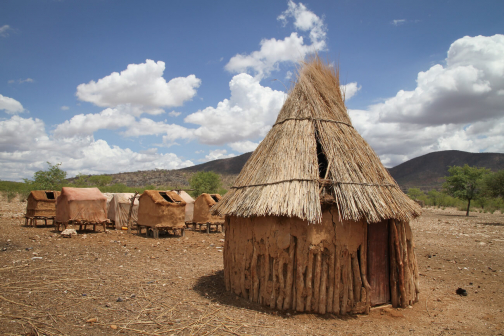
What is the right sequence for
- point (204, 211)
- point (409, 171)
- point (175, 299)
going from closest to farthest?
point (175, 299)
point (204, 211)
point (409, 171)

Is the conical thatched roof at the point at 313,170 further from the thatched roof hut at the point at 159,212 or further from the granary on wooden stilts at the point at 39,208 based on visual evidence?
the granary on wooden stilts at the point at 39,208

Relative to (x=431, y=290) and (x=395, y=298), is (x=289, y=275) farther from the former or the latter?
(x=431, y=290)

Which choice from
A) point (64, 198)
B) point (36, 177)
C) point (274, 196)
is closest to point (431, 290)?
point (274, 196)

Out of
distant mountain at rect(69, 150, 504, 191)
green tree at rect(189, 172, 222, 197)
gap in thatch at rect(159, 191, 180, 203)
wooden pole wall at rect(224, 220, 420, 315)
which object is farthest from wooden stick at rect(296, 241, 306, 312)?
distant mountain at rect(69, 150, 504, 191)

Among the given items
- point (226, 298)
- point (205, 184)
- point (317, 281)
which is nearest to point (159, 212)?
point (226, 298)

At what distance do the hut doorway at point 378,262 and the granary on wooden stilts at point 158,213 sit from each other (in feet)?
35.4

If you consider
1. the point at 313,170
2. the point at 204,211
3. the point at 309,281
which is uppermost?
the point at 313,170

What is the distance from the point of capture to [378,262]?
576 centimetres

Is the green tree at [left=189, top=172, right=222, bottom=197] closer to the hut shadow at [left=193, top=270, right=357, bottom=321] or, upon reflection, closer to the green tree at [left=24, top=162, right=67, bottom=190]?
the green tree at [left=24, top=162, right=67, bottom=190]

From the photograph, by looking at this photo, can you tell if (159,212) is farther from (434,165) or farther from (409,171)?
(434,165)

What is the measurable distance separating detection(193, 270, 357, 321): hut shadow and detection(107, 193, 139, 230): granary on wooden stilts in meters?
11.1

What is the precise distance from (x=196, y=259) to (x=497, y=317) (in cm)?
755

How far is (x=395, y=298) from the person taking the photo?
5754mm

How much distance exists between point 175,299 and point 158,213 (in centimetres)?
898
